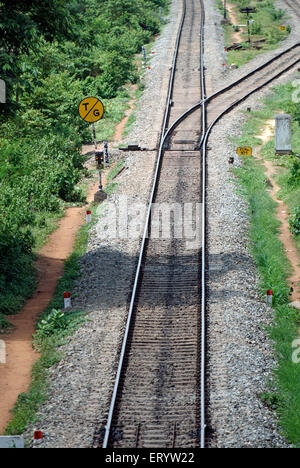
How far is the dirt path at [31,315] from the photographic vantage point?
1408 cm

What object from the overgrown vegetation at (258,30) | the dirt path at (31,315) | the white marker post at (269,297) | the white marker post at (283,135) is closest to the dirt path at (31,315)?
the dirt path at (31,315)

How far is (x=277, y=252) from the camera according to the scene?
21.0 metres

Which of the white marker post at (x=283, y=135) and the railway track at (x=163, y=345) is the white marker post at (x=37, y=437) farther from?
the white marker post at (x=283, y=135)

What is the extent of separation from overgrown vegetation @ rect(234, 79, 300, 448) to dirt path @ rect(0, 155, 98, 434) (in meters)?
5.23

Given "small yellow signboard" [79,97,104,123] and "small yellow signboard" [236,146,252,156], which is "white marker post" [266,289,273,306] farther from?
"small yellow signboard" [236,146,252,156]

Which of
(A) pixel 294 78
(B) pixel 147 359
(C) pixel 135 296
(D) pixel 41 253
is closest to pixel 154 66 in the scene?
(A) pixel 294 78

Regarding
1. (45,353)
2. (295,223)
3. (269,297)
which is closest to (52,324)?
(45,353)

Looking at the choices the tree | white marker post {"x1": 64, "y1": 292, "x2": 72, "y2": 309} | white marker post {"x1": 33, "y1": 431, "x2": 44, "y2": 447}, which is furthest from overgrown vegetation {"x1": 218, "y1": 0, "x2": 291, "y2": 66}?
white marker post {"x1": 33, "y1": 431, "x2": 44, "y2": 447}

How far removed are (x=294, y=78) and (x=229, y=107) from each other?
28.2ft

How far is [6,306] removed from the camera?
1741 cm

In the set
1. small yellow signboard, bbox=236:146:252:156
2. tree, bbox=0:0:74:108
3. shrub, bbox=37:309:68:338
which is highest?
tree, bbox=0:0:74:108

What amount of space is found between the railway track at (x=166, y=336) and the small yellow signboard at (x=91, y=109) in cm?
334

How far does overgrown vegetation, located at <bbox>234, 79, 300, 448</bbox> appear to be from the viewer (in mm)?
12977
